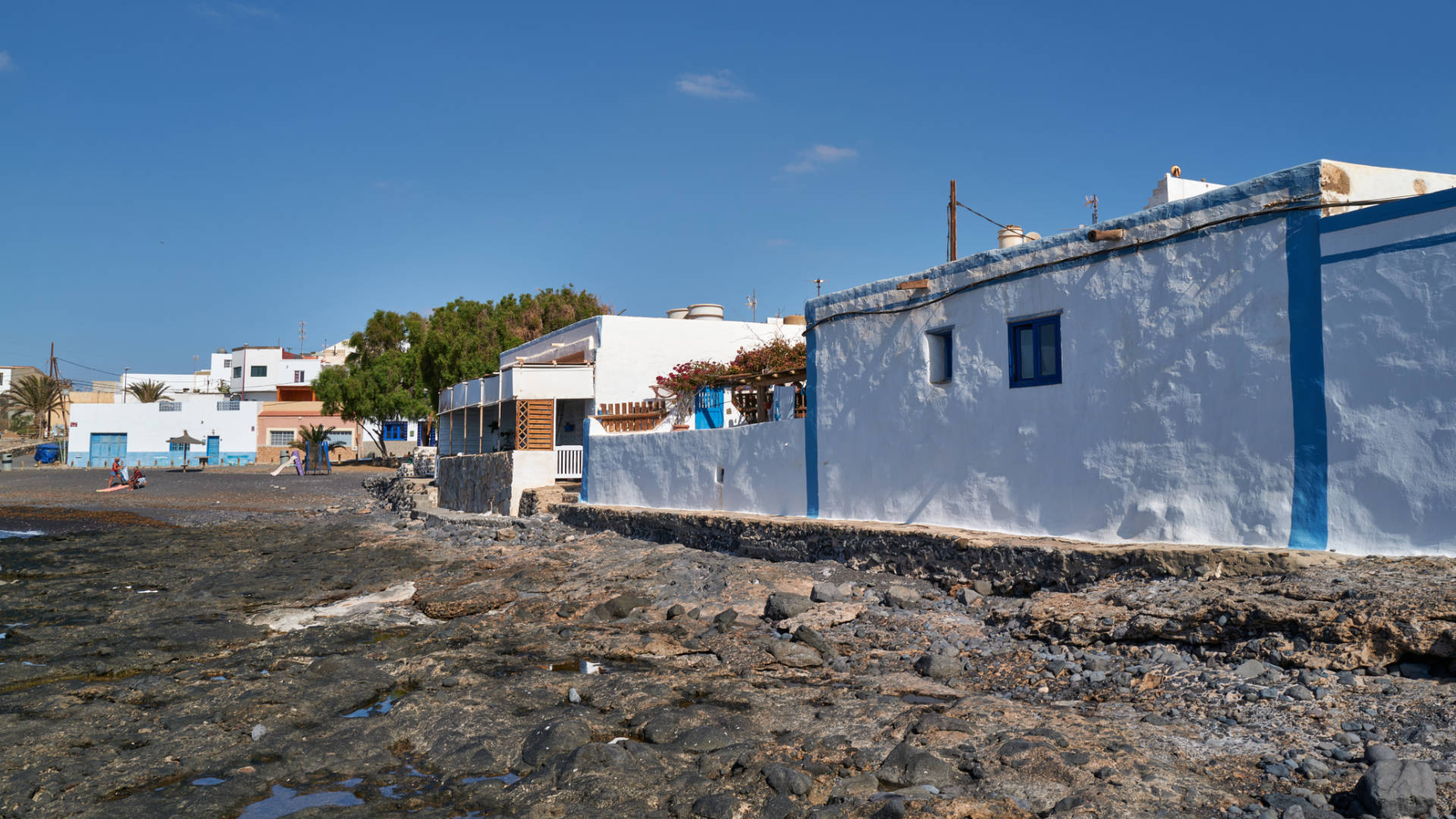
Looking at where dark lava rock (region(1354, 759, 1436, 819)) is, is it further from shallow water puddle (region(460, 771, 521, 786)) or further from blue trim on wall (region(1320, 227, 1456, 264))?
shallow water puddle (region(460, 771, 521, 786))

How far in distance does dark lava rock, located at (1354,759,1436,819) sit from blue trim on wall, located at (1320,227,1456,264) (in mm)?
4286

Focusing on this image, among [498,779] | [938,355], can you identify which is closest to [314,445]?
[938,355]

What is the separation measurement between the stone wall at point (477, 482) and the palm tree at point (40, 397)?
53685 mm

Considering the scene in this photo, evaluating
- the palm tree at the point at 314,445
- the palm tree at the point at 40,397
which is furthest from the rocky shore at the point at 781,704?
the palm tree at the point at 40,397

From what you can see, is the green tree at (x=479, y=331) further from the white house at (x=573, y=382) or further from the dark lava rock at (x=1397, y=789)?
the dark lava rock at (x=1397, y=789)

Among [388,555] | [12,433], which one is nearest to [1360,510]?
[388,555]

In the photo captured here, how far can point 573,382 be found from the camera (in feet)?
82.8

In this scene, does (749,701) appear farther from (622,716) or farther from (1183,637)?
(1183,637)

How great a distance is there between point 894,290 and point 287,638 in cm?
829

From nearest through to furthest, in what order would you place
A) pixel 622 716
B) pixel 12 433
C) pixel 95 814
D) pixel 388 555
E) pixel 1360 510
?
1. pixel 95 814
2. pixel 622 716
3. pixel 1360 510
4. pixel 388 555
5. pixel 12 433

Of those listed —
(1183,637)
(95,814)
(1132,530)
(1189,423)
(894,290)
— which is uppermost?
(894,290)

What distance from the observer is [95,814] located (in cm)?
526

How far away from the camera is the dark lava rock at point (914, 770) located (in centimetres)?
531

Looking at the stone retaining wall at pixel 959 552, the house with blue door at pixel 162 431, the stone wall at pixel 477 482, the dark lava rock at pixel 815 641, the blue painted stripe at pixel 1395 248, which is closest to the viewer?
the blue painted stripe at pixel 1395 248
